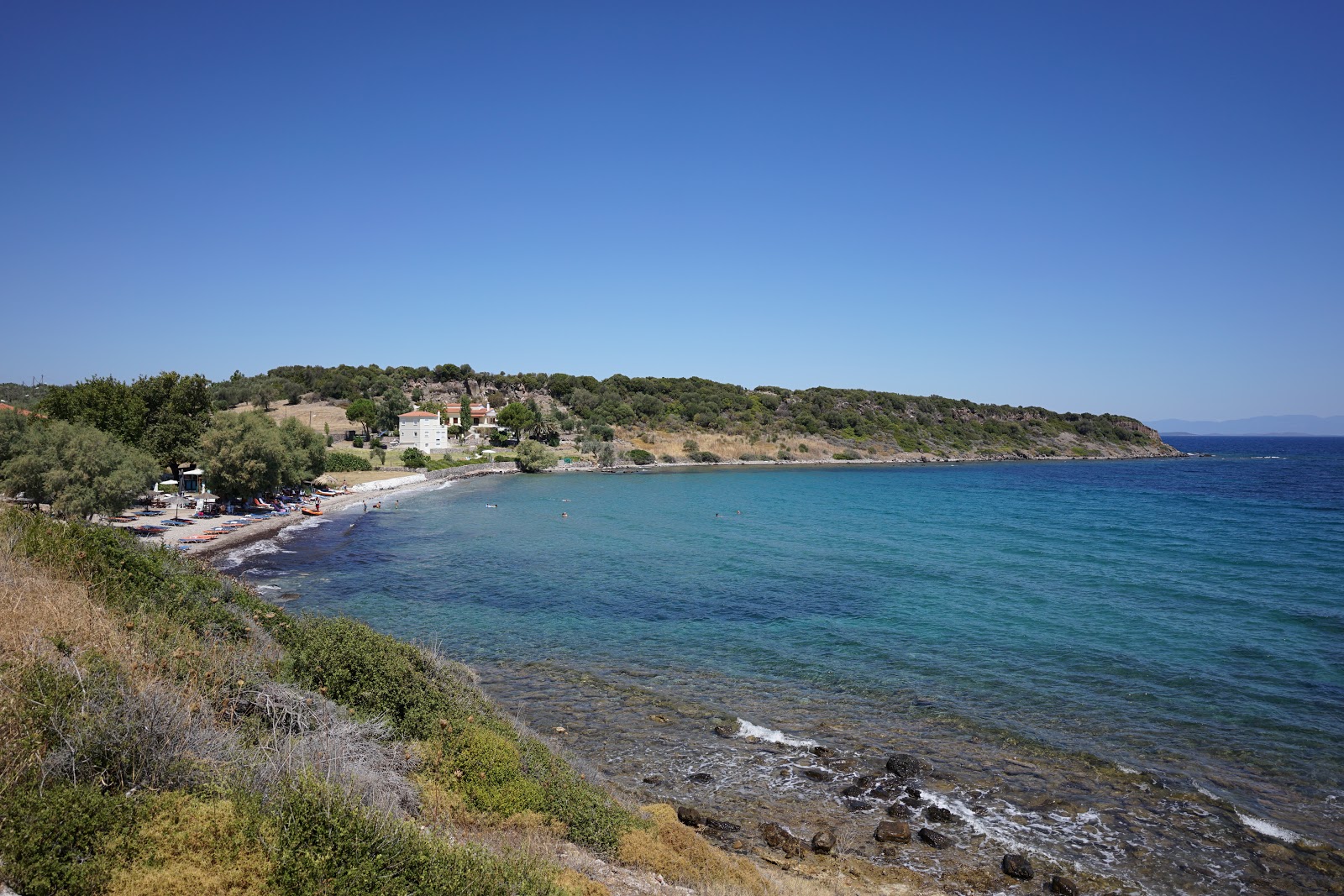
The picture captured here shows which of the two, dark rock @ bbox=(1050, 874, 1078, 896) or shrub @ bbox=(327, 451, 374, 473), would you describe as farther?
shrub @ bbox=(327, 451, 374, 473)

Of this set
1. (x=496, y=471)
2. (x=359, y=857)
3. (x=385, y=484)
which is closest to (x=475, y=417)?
(x=496, y=471)

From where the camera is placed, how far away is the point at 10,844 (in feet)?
17.5

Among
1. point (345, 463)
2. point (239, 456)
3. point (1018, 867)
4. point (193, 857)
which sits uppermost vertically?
point (239, 456)

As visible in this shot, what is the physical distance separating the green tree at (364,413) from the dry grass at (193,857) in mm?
103643

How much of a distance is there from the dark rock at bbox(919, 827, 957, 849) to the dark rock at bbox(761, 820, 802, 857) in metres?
2.17

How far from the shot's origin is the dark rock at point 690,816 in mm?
12297

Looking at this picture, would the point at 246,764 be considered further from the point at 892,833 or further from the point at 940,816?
the point at 940,816

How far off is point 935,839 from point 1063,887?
6.31 feet

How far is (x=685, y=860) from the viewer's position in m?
10.1

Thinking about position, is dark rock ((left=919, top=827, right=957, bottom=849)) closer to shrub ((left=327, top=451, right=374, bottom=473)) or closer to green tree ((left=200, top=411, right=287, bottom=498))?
green tree ((left=200, top=411, right=287, bottom=498))

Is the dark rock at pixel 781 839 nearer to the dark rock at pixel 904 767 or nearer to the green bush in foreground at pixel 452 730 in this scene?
the green bush in foreground at pixel 452 730

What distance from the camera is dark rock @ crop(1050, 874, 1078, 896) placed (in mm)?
10812

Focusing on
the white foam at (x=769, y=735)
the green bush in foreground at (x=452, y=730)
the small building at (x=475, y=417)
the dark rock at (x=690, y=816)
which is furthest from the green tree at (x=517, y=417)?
the dark rock at (x=690, y=816)

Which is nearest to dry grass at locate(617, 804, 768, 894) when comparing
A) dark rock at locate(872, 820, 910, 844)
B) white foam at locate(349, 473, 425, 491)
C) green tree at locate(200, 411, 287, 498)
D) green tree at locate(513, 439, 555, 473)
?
dark rock at locate(872, 820, 910, 844)
